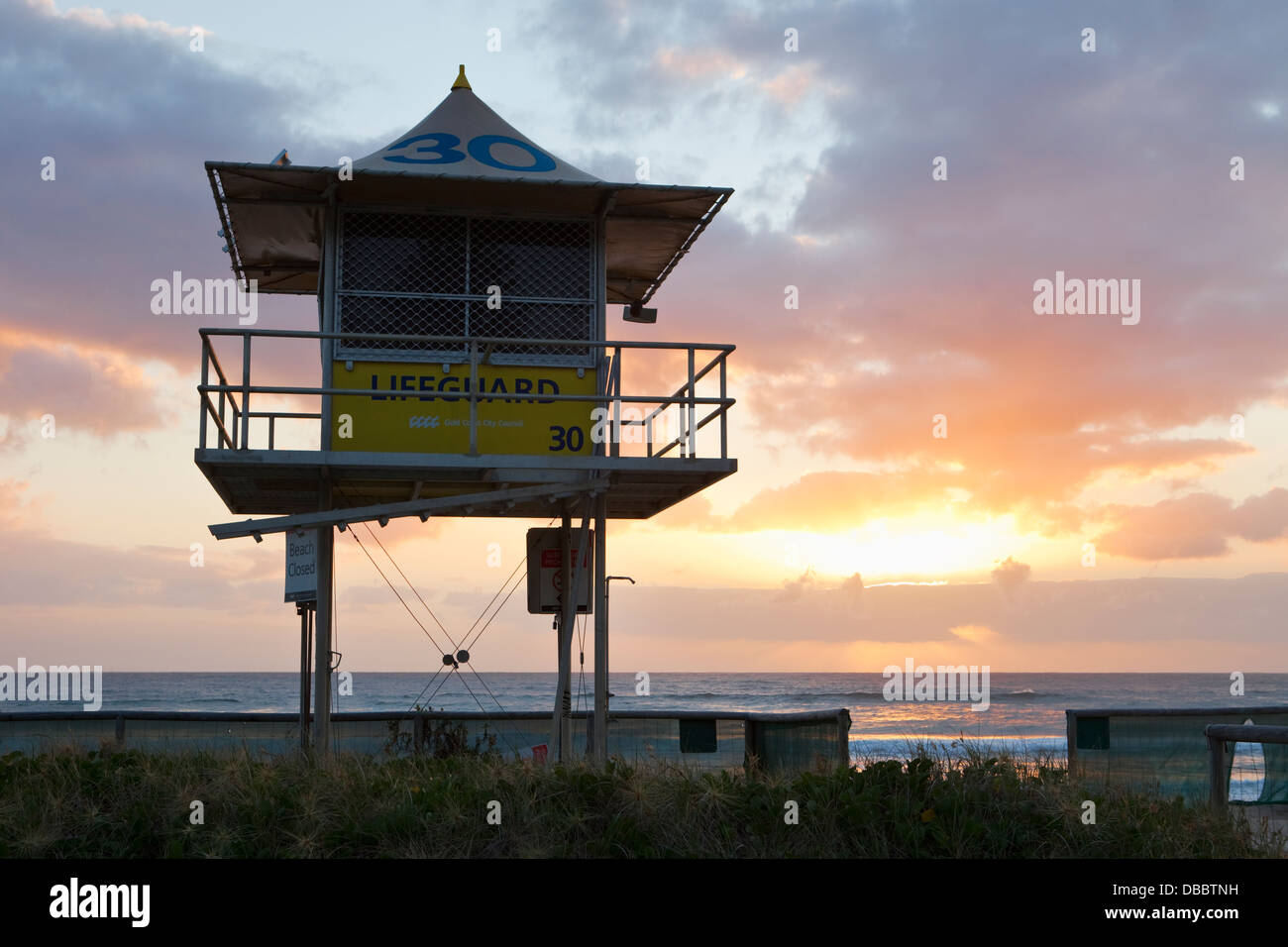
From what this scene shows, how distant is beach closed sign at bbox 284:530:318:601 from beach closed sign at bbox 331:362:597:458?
1283mm

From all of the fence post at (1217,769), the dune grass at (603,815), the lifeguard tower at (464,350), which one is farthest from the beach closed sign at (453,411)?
the fence post at (1217,769)

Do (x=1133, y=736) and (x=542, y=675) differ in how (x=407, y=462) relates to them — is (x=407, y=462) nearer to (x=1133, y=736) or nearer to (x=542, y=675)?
(x=1133, y=736)

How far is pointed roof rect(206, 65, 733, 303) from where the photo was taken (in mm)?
14844

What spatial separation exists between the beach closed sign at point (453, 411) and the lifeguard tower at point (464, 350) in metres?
0.02

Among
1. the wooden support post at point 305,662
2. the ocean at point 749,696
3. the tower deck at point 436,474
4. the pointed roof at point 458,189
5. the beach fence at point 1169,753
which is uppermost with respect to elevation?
the pointed roof at point 458,189

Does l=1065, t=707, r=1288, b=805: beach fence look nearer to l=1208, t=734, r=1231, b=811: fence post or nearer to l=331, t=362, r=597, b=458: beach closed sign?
l=1208, t=734, r=1231, b=811: fence post

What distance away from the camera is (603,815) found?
34.2ft

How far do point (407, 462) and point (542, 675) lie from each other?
11156 centimetres

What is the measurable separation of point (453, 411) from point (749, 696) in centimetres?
7352

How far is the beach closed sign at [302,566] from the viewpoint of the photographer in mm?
14930

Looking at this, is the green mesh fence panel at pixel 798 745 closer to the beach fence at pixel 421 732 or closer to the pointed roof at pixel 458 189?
the beach fence at pixel 421 732

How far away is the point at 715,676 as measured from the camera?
11412 centimetres

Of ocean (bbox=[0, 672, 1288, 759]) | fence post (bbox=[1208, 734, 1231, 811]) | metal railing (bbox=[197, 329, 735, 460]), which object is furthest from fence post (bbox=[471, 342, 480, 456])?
ocean (bbox=[0, 672, 1288, 759])
